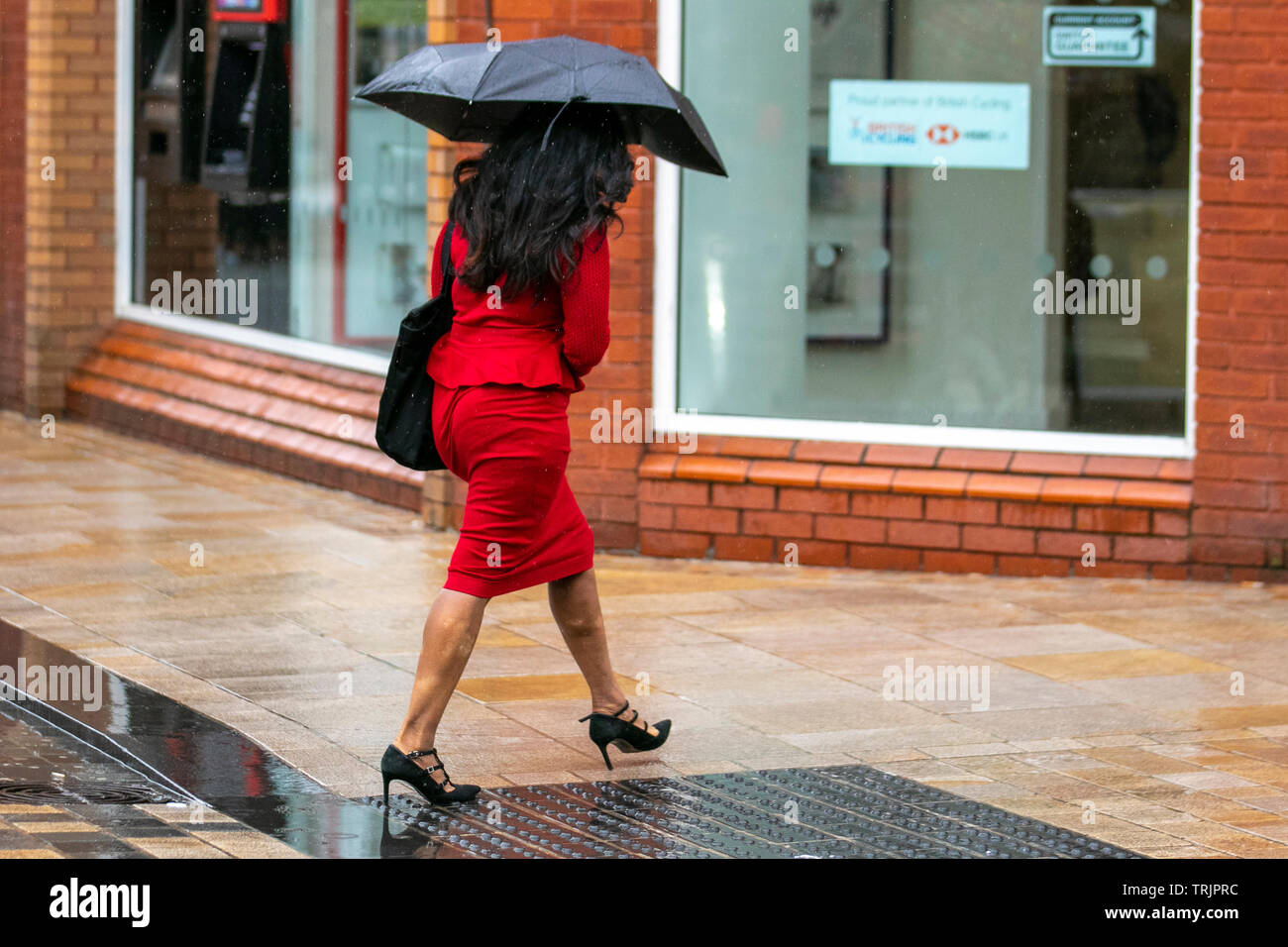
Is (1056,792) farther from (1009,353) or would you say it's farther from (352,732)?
(1009,353)

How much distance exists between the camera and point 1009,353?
8.73 m

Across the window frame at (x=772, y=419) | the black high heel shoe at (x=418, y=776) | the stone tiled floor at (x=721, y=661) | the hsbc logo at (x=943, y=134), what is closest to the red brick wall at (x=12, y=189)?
the stone tiled floor at (x=721, y=661)

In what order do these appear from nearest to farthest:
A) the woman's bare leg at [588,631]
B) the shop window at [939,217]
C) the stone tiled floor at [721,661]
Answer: the woman's bare leg at [588,631], the stone tiled floor at [721,661], the shop window at [939,217]

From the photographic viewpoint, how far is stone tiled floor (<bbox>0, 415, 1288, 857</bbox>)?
220 inches

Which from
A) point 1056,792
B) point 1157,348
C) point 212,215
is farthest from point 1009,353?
point 212,215

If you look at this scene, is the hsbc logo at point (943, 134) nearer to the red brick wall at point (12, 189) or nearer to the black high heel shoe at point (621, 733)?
the black high heel shoe at point (621, 733)

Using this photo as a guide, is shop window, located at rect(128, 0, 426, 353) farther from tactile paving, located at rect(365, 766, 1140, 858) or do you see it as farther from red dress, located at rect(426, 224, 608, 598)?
tactile paving, located at rect(365, 766, 1140, 858)

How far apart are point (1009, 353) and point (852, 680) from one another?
257 centimetres

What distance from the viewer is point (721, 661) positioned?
6867 mm

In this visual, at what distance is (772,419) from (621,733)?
11.4 feet

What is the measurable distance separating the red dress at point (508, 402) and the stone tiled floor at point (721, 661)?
0.67m

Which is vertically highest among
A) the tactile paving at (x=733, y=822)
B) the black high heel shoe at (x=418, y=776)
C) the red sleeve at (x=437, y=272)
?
the red sleeve at (x=437, y=272)

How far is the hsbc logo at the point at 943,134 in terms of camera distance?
8.59 meters

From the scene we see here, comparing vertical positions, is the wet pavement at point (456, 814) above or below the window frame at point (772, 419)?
below
